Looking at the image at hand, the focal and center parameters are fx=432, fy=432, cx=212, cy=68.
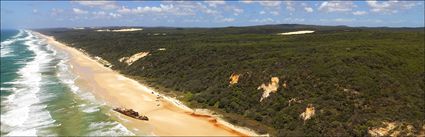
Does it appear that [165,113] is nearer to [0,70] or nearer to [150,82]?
[150,82]

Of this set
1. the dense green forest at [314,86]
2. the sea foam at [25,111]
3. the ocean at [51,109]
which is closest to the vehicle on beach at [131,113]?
the ocean at [51,109]

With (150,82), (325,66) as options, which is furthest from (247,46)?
(325,66)

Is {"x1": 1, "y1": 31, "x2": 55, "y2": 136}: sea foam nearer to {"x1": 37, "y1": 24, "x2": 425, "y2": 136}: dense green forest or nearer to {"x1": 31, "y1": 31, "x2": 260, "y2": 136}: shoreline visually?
{"x1": 31, "y1": 31, "x2": 260, "y2": 136}: shoreline

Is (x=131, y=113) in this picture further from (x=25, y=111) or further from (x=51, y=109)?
(x=25, y=111)

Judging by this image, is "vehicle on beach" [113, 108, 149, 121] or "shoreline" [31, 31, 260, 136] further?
"vehicle on beach" [113, 108, 149, 121]

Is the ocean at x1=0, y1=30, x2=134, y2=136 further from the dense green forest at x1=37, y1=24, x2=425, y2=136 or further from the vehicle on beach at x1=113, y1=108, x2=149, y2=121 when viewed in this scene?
the dense green forest at x1=37, y1=24, x2=425, y2=136

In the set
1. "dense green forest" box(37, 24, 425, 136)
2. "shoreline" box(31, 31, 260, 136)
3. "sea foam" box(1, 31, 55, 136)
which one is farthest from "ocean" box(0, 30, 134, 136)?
"dense green forest" box(37, 24, 425, 136)

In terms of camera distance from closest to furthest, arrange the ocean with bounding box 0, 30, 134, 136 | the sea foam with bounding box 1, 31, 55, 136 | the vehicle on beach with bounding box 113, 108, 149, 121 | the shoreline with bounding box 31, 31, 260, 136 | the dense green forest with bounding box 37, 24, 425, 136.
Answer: the dense green forest with bounding box 37, 24, 425, 136, the ocean with bounding box 0, 30, 134, 136, the sea foam with bounding box 1, 31, 55, 136, the shoreline with bounding box 31, 31, 260, 136, the vehicle on beach with bounding box 113, 108, 149, 121

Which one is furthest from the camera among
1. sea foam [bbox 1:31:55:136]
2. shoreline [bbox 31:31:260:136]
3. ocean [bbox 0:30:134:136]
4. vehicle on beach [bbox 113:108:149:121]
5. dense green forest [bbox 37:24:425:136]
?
vehicle on beach [bbox 113:108:149:121]

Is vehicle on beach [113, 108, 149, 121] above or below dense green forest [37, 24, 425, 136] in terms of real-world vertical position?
below
